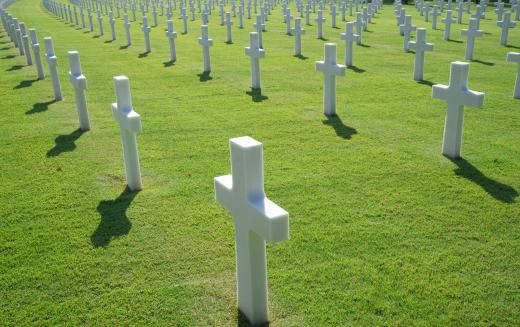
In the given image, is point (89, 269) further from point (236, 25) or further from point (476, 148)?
point (236, 25)

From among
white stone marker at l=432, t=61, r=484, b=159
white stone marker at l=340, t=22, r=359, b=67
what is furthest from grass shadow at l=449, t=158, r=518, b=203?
white stone marker at l=340, t=22, r=359, b=67

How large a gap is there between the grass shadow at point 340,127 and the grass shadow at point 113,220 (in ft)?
9.31

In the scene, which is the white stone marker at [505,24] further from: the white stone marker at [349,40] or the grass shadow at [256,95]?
the grass shadow at [256,95]

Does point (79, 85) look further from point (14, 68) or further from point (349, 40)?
point (14, 68)

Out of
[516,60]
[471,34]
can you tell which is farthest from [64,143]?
[471,34]

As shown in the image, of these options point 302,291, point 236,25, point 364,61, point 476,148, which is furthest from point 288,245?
point 236,25

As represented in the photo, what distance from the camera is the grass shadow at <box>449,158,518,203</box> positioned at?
15.6 feet

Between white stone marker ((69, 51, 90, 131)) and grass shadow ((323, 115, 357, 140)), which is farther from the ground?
white stone marker ((69, 51, 90, 131))

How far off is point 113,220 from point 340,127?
358 centimetres

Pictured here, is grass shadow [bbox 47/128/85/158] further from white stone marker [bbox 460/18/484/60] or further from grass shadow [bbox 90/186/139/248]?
white stone marker [bbox 460/18/484/60]

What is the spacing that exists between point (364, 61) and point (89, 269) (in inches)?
381

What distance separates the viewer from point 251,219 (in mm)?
2705

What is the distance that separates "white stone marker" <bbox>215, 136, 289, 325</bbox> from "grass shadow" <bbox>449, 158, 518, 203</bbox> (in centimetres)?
277

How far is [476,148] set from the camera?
605 cm
